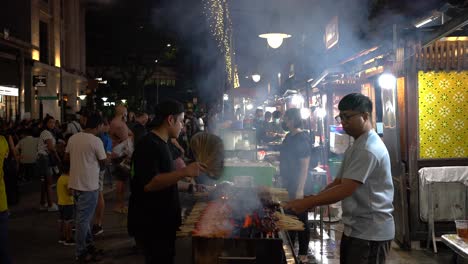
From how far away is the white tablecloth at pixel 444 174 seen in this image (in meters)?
7.16

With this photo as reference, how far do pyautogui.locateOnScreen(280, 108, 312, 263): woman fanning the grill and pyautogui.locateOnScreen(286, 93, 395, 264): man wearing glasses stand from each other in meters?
2.95

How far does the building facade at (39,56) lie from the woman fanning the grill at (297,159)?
15.5m

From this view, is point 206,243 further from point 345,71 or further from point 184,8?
point 184,8

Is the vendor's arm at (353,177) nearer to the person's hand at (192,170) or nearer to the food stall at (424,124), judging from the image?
the person's hand at (192,170)

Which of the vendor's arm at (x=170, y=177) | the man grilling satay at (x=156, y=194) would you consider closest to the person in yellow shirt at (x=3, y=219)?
the man grilling satay at (x=156, y=194)

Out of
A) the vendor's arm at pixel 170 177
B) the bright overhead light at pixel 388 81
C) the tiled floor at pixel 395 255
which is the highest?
the bright overhead light at pixel 388 81

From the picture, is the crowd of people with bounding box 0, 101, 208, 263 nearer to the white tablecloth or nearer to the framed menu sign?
the white tablecloth

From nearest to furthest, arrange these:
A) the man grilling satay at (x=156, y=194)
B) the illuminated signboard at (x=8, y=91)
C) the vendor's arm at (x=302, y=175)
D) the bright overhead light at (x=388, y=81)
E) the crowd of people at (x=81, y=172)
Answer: the man grilling satay at (x=156, y=194) → the crowd of people at (x=81, y=172) → the vendor's arm at (x=302, y=175) → the bright overhead light at (x=388, y=81) → the illuminated signboard at (x=8, y=91)

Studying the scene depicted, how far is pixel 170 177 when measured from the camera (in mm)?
3736

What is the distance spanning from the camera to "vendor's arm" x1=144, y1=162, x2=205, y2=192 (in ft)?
12.2

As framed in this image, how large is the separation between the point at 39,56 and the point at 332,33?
22340mm

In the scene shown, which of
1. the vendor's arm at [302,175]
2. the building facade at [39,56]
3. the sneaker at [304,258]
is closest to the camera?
the vendor's arm at [302,175]

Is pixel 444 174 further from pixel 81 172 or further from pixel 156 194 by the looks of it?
pixel 81 172

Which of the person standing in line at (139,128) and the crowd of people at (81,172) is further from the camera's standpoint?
the person standing in line at (139,128)
